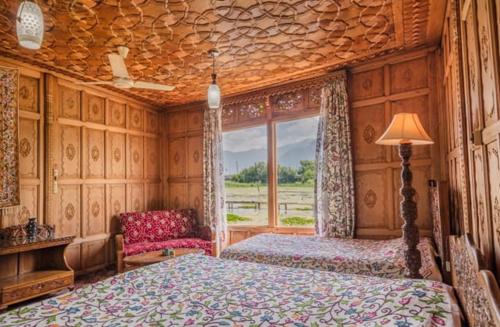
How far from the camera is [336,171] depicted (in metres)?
4.07

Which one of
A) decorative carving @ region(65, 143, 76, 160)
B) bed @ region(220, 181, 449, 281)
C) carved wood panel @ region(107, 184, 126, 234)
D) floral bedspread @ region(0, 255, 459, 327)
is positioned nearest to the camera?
floral bedspread @ region(0, 255, 459, 327)

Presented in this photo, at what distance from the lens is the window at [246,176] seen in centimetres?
506

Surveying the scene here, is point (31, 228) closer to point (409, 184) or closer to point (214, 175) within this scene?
point (214, 175)

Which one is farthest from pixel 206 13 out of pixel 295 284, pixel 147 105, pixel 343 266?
pixel 147 105

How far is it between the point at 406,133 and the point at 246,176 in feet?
10.6

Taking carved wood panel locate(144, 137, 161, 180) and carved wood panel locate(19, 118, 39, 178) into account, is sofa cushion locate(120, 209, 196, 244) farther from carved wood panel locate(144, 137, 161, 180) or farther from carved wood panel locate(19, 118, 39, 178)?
carved wood panel locate(19, 118, 39, 178)

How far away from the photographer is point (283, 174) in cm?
486

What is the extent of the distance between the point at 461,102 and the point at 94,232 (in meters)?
4.70

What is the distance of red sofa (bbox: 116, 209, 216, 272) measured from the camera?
14.6 feet

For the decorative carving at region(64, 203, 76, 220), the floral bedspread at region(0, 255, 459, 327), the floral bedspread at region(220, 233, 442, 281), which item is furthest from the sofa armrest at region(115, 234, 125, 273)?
the floral bedspread at region(0, 255, 459, 327)

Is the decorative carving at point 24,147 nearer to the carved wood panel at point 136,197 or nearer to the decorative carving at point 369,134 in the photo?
the carved wood panel at point 136,197

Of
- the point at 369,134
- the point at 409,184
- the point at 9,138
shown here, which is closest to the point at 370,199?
the point at 369,134

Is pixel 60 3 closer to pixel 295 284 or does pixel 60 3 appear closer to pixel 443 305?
pixel 295 284

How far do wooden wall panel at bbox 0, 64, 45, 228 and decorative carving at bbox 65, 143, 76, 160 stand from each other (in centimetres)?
36
